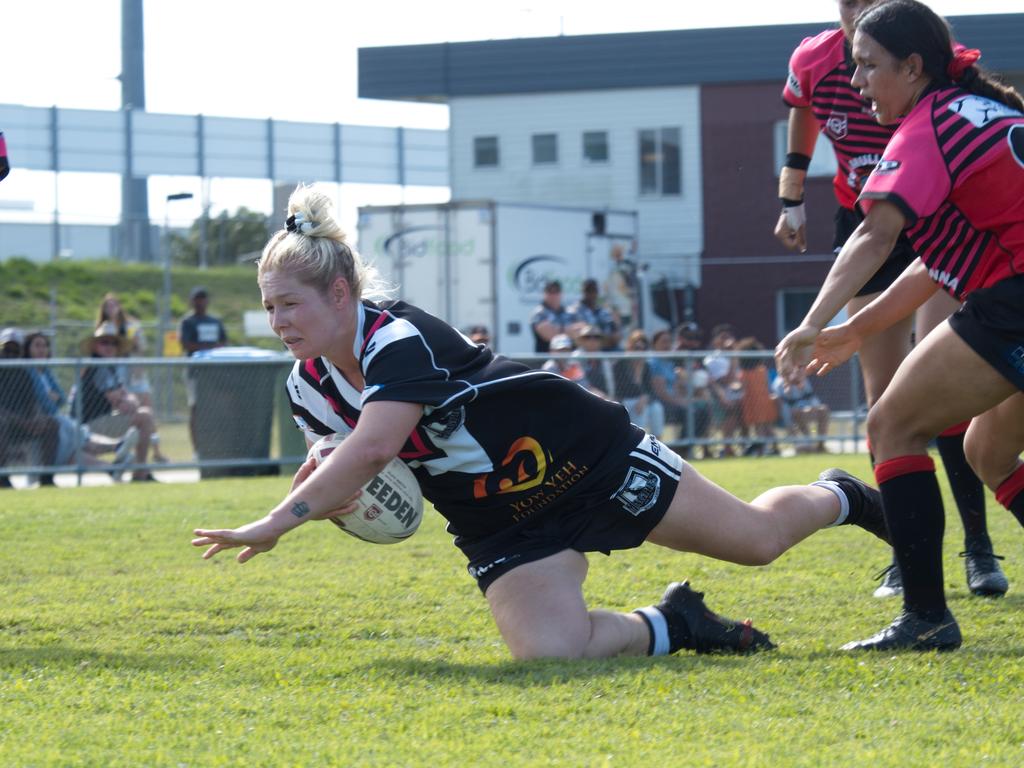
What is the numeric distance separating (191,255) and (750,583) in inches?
1659

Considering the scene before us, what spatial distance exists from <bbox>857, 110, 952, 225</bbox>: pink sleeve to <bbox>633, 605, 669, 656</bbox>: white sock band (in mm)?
1368

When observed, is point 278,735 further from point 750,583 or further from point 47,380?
point 47,380

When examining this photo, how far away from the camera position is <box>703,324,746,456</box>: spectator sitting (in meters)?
16.6

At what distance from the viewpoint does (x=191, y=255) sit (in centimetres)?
4638

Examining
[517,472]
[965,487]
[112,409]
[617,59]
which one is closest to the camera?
[517,472]

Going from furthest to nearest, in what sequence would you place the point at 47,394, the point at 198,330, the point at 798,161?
the point at 198,330 → the point at 47,394 → the point at 798,161

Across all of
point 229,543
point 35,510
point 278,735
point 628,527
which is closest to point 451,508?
point 628,527

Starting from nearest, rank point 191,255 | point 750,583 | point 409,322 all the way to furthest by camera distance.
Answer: point 409,322
point 750,583
point 191,255

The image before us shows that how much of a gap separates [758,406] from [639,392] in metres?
1.54

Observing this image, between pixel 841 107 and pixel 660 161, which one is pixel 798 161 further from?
pixel 660 161

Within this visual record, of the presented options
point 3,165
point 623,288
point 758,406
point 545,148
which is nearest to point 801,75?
point 3,165

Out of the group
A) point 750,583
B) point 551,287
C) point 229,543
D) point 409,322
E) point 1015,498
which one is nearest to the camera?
point 229,543

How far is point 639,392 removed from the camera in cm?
1628

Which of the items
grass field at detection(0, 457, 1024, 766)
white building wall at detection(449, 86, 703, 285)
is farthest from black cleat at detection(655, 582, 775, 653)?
white building wall at detection(449, 86, 703, 285)
